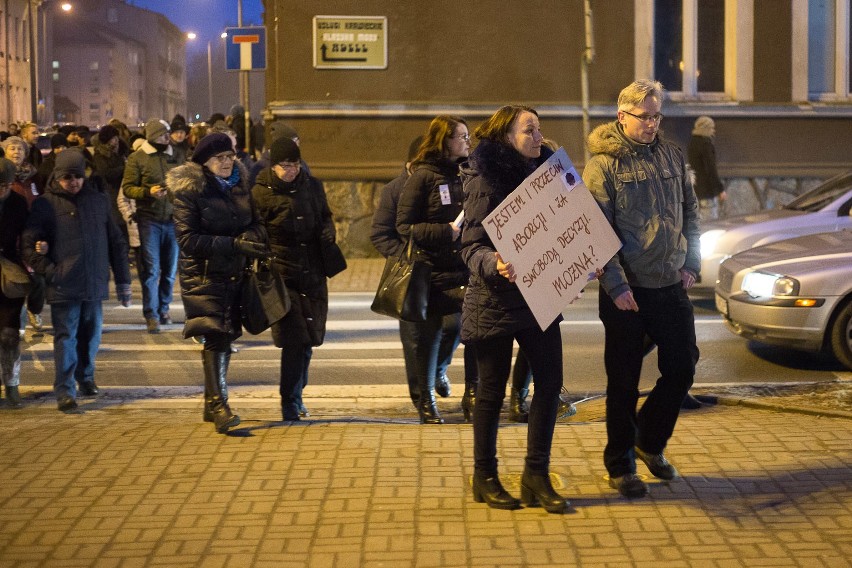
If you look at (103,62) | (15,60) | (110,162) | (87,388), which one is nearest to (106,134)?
(110,162)

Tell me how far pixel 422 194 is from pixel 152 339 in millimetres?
4936

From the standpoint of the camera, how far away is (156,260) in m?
12.2

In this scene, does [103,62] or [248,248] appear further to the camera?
[103,62]

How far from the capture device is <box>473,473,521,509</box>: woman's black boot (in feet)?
19.1

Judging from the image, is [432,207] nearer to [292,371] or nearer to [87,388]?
[292,371]

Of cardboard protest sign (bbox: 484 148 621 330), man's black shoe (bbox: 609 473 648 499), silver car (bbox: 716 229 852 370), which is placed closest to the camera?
cardboard protest sign (bbox: 484 148 621 330)

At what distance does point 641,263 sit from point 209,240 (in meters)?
2.74

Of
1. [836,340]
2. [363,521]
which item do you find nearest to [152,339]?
[836,340]

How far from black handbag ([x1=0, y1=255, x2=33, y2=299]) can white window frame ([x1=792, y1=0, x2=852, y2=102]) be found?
13.4 metres

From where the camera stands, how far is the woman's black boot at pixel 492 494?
5832 mm

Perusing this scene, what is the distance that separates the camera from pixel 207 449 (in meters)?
7.03

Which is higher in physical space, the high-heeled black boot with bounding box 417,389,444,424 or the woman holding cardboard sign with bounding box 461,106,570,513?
the woman holding cardboard sign with bounding box 461,106,570,513

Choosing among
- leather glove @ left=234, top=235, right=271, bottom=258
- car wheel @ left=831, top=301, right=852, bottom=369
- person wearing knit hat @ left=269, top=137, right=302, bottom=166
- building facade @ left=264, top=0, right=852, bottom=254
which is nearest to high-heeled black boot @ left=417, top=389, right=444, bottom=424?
leather glove @ left=234, top=235, right=271, bottom=258

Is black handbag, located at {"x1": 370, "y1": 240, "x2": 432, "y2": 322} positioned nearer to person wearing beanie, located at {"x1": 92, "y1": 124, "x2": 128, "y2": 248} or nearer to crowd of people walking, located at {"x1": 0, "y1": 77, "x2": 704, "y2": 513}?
crowd of people walking, located at {"x1": 0, "y1": 77, "x2": 704, "y2": 513}
